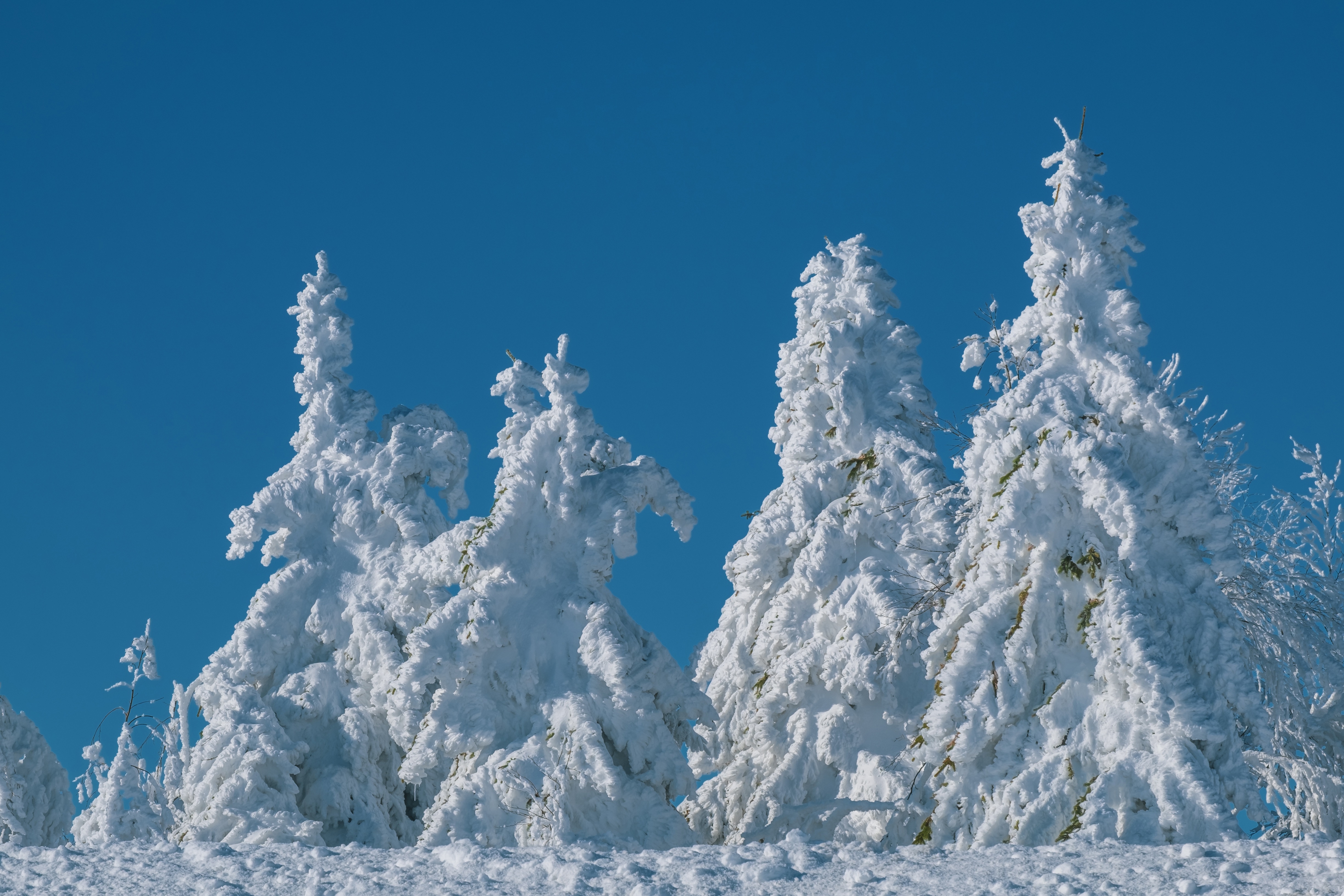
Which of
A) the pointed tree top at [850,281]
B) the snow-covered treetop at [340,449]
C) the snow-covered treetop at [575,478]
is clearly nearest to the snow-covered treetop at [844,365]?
the pointed tree top at [850,281]

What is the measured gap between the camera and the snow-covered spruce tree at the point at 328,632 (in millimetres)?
19359

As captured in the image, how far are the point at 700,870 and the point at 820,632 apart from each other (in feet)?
29.5

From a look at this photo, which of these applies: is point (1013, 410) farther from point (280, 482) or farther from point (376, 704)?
point (280, 482)

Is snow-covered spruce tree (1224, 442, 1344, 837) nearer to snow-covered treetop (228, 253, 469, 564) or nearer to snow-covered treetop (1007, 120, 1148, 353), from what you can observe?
snow-covered treetop (1007, 120, 1148, 353)

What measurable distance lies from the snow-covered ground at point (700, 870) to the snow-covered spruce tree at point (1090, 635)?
50.1 inches

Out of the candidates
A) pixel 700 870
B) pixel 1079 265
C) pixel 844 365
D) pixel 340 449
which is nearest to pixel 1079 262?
pixel 1079 265

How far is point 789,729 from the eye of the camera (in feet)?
64.6

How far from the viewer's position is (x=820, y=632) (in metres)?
19.8

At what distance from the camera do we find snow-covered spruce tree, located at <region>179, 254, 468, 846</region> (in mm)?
19359

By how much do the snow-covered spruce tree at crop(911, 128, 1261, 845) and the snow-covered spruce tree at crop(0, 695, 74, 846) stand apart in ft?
45.7

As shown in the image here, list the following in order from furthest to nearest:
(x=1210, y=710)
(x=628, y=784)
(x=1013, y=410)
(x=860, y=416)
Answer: (x=860, y=416), (x=628, y=784), (x=1013, y=410), (x=1210, y=710)

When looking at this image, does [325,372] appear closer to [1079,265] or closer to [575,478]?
[575,478]

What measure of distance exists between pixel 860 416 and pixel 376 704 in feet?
28.3

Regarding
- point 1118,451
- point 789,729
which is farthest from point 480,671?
point 1118,451
